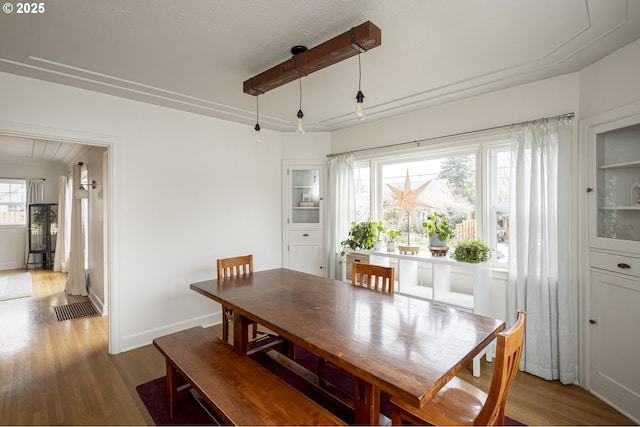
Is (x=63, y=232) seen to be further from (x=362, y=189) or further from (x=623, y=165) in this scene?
(x=623, y=165)

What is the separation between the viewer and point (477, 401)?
1.53 metres

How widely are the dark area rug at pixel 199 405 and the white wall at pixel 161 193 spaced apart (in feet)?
3.25

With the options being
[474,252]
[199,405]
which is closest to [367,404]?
[199,405]

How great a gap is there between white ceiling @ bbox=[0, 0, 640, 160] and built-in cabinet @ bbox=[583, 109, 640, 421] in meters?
0.68

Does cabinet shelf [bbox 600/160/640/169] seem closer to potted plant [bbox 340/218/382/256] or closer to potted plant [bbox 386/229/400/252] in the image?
potted plant [bbox 386/229/400/252]

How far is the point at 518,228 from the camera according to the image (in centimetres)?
279

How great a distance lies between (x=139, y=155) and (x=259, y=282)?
195cm

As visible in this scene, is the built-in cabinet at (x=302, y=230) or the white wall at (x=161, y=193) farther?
the built-in cabinet at (x=302, y=230)

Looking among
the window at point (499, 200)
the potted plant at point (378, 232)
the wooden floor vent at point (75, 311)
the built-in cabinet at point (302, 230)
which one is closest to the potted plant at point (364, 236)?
the potted plant at point (378, 232)

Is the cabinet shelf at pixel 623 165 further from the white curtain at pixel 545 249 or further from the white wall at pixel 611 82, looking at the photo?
the white wall at pixel 611 82

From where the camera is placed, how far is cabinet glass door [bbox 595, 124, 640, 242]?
2174 millimetres

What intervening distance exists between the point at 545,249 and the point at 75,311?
19.0ft

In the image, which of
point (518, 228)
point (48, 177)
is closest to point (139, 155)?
point (518, 228)

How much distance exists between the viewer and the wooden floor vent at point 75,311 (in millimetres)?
4078
